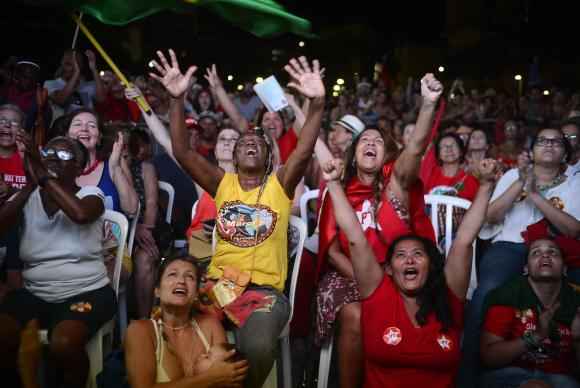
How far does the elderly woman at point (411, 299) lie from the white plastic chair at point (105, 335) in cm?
134

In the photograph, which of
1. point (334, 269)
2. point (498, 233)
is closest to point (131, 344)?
point (334, 269)

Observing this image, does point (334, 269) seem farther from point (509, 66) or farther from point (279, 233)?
point (509, 66)

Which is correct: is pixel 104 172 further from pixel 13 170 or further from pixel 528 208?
pixel 528 208

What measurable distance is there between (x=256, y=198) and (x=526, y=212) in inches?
69.1

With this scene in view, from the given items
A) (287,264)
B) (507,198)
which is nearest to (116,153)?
(287,264)

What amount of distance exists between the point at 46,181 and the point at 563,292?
261 cm

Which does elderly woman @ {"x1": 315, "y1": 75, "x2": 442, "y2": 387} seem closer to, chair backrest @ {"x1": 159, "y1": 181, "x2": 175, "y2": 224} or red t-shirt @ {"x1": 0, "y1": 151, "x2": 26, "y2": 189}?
chair backrest @ {"x1": 159, "y1": 181, "x2": 175, "y2": 224}

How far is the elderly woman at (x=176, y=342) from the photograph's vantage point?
299cm

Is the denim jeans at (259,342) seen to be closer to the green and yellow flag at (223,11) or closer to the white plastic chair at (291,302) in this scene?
the white plastic chair at (291,302)

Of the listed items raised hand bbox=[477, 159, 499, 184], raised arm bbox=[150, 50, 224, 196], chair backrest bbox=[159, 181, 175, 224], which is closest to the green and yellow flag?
raised arm bbox=[150, 50, 224, 196]

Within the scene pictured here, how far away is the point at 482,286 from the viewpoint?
4176mm

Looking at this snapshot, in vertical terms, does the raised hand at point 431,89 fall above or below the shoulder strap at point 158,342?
above

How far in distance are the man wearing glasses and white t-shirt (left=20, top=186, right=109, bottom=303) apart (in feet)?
9.76

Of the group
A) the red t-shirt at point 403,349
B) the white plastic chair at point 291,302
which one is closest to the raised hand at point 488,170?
the red t-shirt at point 403,349
